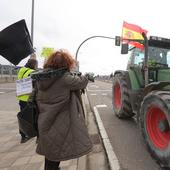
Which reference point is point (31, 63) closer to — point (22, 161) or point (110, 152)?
point (22, 161)

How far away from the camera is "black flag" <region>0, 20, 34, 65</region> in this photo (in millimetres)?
4105

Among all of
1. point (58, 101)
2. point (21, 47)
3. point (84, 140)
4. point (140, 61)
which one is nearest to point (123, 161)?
point (84, 140)

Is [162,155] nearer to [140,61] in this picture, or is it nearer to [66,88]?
[66,88]

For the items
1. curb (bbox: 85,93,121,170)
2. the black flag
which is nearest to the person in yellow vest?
the black flag

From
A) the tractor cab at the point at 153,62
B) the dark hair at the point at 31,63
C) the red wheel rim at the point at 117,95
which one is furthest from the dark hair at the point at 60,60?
the red wheel rim at the point at 117,95

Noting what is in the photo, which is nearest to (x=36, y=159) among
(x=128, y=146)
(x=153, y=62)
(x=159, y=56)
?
(x=128, y=146)

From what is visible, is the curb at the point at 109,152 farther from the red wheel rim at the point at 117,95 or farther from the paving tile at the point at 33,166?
the red wheel rim at the point at 117,95

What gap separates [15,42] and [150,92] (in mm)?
2763

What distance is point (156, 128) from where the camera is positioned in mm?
5016

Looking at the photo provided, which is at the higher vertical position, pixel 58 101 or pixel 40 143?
pixel 58 101

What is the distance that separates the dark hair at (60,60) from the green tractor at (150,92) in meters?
1.96

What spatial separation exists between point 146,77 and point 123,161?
2763 mm

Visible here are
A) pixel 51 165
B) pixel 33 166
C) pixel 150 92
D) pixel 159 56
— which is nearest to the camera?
pixel 51 165

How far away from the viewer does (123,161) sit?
4.79m
